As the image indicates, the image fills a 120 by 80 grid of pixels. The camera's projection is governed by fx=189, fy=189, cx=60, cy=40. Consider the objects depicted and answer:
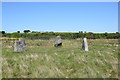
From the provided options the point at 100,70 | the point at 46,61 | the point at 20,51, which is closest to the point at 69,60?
the point at 46,61

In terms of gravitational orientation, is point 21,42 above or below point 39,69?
above

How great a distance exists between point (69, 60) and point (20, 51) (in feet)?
20.9

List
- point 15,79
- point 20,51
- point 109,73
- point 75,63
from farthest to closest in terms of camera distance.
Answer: point 20,51 → point 75,63 → point 109,73 → point 15,79

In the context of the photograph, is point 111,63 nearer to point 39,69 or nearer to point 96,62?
point 96,62

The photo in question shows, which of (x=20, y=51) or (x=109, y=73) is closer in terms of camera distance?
(x=109, y=73)

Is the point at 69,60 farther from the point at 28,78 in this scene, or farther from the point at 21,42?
the point at 21,42

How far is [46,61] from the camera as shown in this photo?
1137cm

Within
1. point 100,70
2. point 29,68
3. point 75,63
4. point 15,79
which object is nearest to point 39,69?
point 29,68

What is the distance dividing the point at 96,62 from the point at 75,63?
132 cm

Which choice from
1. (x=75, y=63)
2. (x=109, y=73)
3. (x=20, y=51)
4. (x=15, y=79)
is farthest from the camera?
(x=20, y=51)

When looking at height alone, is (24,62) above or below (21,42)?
below

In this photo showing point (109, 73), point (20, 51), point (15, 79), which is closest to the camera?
point (15, 79)

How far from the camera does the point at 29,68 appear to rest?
1019 cm

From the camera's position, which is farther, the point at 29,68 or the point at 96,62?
the point at 96,62
